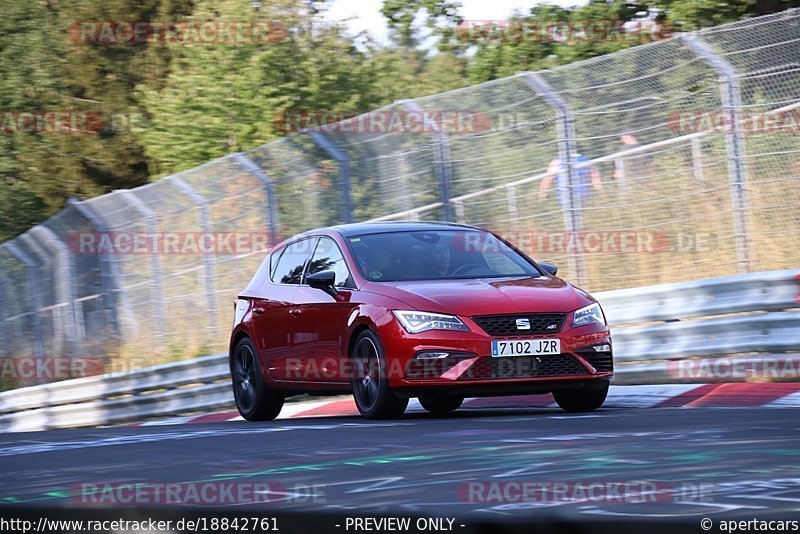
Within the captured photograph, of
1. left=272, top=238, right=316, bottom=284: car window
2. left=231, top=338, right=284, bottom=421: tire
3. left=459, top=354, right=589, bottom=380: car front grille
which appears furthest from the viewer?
left=231, top=338, right=284, bottom=421: tire

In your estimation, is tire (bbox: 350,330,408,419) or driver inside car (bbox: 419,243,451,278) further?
driver inside car (bbox: 419,243,451,278)

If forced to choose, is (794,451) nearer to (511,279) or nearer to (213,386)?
(511,279)

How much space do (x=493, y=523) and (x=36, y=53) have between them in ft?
130

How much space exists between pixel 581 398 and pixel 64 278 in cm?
1271

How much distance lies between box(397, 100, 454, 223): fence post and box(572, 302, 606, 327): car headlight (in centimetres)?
508

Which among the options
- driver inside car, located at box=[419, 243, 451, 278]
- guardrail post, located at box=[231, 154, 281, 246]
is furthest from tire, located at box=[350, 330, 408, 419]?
guardrail post, located at box=[231, 154, 281, 246]

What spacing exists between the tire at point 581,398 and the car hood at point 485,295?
64 cm

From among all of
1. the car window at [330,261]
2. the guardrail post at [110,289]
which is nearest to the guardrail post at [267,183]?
the guardrail post at [110,289]

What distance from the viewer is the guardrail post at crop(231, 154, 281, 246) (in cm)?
1747

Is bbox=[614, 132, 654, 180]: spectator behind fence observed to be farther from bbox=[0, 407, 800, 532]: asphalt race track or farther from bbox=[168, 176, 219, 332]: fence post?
bbox=[168, 176, 219, 332]: fence post

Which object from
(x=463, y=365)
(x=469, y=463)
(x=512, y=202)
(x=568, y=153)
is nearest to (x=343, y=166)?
(x=512, y=202)

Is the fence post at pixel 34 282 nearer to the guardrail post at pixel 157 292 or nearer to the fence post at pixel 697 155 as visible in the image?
the guardrail post at pixel 157 292

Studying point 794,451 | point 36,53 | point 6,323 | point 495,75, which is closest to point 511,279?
point 794,451

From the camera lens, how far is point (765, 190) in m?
12.9
